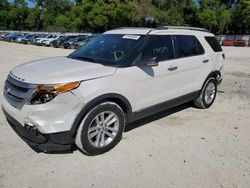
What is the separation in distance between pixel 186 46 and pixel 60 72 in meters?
2.68

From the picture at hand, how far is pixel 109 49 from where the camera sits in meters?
4.52

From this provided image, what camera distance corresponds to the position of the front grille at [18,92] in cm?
338

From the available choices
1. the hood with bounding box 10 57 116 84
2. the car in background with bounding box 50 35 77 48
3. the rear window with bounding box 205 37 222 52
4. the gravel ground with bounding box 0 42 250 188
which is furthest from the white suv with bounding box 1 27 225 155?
the car in background with bounding box 50 35 77 48

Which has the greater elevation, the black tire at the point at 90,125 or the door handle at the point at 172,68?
the door handle at the point at 172,68

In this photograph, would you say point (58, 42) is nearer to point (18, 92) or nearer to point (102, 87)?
point (18, 92)

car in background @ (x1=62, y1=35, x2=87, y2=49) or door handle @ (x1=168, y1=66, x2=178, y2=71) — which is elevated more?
door handle @ (x1=168, y1=66, x2=178, y2=71)

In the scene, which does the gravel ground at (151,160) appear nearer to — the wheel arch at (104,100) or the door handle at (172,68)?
the wheel arch at (104,100)

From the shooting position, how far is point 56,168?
3537mm

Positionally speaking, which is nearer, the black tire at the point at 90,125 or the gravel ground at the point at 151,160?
the gravel ground at the point at 151,160

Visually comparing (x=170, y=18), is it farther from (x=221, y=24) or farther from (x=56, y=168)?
(x=56, y=168)

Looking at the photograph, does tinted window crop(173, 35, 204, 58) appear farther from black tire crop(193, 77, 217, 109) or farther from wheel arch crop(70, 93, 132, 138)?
wheel arch crop(70, 93, 132, 138)

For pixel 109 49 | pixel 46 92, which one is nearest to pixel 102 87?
pixel 46 92

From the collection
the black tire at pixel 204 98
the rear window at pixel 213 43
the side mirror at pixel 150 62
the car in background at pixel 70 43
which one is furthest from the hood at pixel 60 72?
the car in background at pixel 70 43

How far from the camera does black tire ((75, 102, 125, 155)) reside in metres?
3.61
